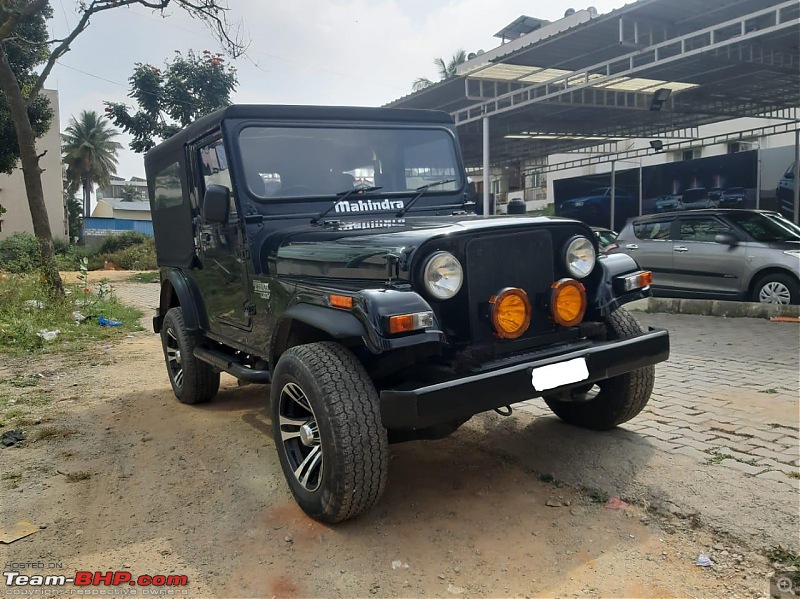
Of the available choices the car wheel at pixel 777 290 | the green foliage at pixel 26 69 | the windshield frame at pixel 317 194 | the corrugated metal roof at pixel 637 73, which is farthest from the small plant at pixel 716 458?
the green foliage at pixel 26 69

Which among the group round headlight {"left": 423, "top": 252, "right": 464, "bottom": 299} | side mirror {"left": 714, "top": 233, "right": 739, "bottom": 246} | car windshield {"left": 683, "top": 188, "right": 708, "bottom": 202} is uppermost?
car windshield {"left": 683, "top": 188, "right": 708, "bottom": 202}

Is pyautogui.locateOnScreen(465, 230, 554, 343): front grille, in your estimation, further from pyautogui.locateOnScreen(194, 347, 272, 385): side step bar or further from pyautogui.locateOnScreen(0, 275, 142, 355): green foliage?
pyautogui.locateOnScreen(0, 275, 142, 355): green foliage

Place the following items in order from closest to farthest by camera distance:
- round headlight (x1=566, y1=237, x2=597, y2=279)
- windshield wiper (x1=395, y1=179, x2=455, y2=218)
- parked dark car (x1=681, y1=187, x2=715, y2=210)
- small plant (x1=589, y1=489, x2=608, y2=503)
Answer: small plant (x1=589, y1=489, x2=608, y2=503)
round headlight (x1=566, y1=237, x2=597, y2=279)
windshield wiper (x1=395, y1=179, x2=455, y2=218)
parked dark car (x1=681, y1=187, x2=715, y2=210)

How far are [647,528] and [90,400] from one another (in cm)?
485

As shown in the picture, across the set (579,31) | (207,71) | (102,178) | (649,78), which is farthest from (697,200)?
(102,178)

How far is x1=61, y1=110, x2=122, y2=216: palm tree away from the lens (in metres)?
48.8

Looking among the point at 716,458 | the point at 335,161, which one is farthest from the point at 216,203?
the point at 716,458

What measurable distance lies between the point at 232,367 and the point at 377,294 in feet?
6.36

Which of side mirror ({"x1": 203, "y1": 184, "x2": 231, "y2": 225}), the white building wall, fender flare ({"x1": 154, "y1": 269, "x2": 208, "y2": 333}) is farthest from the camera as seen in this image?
the white building wall

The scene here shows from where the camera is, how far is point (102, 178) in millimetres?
50156

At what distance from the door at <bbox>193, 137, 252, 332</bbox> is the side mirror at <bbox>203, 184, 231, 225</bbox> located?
0.39ft

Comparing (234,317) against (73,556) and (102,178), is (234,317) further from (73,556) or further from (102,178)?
(102,178)

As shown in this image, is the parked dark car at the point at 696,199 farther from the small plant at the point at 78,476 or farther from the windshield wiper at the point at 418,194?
the small plant at the point at 78,476

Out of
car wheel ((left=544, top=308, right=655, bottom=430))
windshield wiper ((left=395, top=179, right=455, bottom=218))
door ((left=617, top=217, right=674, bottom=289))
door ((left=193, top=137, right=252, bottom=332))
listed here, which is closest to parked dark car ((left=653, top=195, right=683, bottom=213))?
door ((left=617, top=217, right=674, bottom=289))
